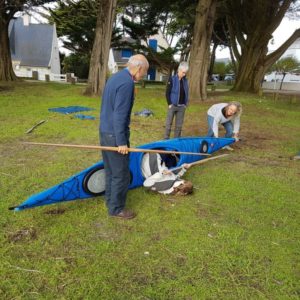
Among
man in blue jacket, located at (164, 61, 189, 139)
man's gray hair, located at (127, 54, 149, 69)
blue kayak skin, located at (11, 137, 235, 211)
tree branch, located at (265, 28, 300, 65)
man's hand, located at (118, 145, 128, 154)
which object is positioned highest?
tree branch, located at (265, 28, 300, 65)

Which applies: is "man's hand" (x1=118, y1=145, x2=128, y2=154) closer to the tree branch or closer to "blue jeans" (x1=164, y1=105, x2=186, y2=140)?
"blue jeans" (x1=164, y1=105, x2=186, y2=140)

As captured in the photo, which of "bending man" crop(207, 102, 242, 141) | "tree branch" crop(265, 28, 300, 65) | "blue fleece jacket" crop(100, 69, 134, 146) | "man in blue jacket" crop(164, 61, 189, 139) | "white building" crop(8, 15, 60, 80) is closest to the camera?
"blue fleece jacket" crop(100, 69, 134, 146)

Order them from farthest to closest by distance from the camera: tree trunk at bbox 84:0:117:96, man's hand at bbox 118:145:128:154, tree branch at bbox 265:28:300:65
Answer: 1. tree branch at bbox 265:28:300:65
2. tree trunk at bbox 84:0:117:96
3. man's hand at bbox 118:145:128:154

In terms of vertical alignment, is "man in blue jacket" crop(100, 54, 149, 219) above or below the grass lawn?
above

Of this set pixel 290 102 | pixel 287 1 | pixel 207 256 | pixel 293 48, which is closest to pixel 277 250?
pixel 207 256

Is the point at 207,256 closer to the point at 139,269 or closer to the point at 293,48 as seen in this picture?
the point at 139,269

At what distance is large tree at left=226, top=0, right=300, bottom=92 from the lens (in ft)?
56.5

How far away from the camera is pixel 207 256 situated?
3004 mm

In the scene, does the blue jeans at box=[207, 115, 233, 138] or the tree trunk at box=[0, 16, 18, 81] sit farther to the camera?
the tree trunk at box=[0, 16, 18, 81]

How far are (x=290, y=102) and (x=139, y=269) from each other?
1637cm

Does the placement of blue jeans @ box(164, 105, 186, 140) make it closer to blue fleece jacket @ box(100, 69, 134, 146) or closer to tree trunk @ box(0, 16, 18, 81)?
blue fleece jacket @ box(100, 69, 134, 146)

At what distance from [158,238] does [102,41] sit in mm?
12317

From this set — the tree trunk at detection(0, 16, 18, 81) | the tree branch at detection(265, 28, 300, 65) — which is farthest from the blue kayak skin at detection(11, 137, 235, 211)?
the tree trunk at detection(0, 16, 18, 81)

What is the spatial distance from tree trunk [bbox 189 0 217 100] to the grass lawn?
964cm
